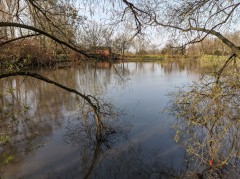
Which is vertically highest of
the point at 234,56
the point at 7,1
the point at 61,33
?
the point at 7,1

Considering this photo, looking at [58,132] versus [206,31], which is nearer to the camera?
[206,31]

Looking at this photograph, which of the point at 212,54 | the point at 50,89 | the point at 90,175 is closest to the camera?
the point at 90,175

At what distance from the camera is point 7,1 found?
3854 millimetres

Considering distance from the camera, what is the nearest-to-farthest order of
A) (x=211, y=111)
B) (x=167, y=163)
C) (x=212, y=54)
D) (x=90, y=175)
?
(x=211, y=111)
(x=90, y=175)
(x=167, y=163)
(x=212, y=54)

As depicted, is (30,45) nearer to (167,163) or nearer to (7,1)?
(7,1)

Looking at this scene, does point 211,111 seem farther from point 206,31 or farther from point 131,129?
point 131,129

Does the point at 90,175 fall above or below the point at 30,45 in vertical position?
below

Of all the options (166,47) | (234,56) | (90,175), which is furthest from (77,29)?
(234,56)

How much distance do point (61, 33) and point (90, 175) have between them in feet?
9.24

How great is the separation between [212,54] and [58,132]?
4672 mm

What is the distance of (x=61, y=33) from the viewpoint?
402cm

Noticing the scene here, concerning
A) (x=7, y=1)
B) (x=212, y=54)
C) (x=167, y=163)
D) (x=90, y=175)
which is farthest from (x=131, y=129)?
(x=7, y=1)

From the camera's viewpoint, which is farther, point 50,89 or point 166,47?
point 50,89

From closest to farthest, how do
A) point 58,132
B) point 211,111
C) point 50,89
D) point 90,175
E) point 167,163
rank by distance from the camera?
point 211,111
point 90,175
point 167,163
point 58,132
point 50,89
